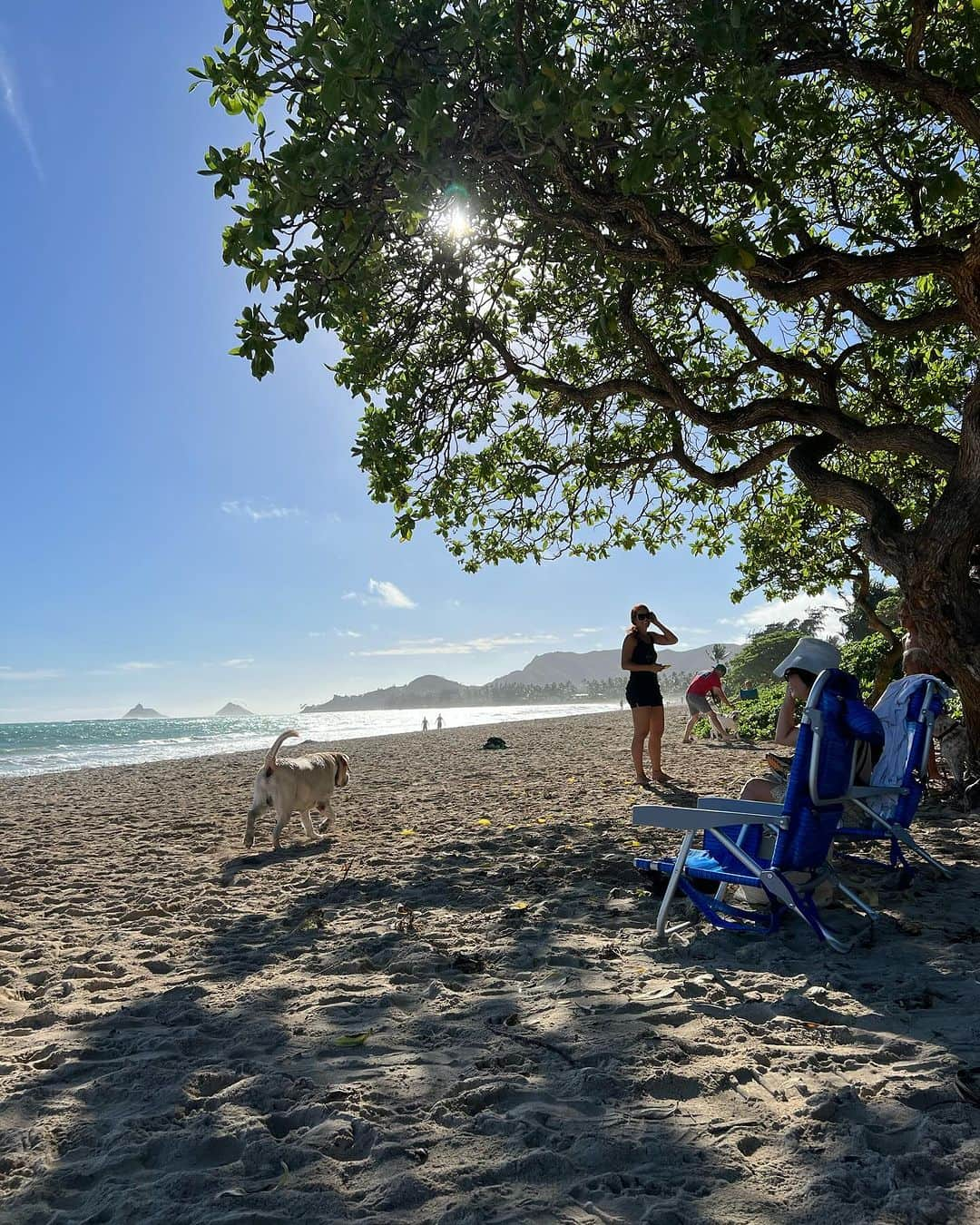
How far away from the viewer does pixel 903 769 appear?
5.33 metres

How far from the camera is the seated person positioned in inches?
201

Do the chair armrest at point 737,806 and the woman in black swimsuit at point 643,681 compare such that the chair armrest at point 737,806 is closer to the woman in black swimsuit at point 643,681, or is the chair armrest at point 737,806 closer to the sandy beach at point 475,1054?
the sandy beach at point 475,1054

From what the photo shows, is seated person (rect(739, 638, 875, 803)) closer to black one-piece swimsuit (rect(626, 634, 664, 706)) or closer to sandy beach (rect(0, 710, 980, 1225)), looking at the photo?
sandy beach (rect(0, 710, 980, 1225))

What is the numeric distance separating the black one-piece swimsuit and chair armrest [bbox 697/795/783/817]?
5.37 m

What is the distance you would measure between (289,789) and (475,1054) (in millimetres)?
4996

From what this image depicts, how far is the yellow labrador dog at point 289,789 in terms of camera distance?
25.3 feet

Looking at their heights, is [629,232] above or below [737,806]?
above

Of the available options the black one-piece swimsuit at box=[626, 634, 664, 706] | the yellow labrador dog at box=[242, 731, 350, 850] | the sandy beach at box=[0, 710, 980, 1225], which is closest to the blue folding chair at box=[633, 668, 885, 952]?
the sandy beach at box=[0, 710, 980, 1225]

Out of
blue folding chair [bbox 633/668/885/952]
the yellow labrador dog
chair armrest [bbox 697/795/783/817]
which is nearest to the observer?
blue folding chair [bbox 633/668/885/952]

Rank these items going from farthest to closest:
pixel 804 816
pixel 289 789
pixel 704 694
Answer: pixel 704 694 < pixel 289 789 < pixel 804 816

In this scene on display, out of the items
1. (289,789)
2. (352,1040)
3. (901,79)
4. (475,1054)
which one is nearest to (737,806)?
(475,1054)

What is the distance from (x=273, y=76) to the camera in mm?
5879

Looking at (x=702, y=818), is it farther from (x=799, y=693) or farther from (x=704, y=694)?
(x=704, y=694)

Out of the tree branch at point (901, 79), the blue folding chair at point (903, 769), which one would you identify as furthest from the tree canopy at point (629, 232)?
the blue folding chair at point (903, 769)
